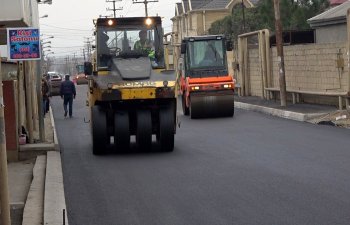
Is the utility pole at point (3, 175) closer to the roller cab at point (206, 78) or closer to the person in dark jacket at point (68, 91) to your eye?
the roller cab at point (206, 78)

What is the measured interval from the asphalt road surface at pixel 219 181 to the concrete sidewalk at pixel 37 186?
0.26 metres

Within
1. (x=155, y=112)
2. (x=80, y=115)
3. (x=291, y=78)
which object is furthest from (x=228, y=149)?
(x=80, y=115)

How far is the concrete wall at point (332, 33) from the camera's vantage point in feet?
127

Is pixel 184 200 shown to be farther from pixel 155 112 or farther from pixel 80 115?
pixel 80 115

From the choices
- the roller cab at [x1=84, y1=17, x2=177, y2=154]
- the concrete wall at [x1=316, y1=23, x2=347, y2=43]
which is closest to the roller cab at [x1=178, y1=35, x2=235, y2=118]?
the roller cab at [x1=84, y1=17, x2=177, y2=154]

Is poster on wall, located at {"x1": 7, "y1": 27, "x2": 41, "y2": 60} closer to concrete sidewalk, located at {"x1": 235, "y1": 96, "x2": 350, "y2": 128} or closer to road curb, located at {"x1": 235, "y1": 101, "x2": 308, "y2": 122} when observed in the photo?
concrete sidewalk, located at {"x1": 235, "y1": 96, "x2": 350, "y2": 128}

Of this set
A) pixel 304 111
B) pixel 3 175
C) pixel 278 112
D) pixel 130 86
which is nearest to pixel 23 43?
pixel 130 86

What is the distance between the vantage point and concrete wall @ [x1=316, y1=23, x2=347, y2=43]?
38.8 m

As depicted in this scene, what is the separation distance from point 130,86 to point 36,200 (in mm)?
6476

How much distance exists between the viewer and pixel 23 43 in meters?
14.4

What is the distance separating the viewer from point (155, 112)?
18.4 metres

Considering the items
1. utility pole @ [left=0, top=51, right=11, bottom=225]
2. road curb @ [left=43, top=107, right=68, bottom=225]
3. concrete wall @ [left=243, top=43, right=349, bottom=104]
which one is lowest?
road curb @ [left=43, top=107, right=68, bottom=225]

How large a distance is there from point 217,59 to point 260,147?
1206cm

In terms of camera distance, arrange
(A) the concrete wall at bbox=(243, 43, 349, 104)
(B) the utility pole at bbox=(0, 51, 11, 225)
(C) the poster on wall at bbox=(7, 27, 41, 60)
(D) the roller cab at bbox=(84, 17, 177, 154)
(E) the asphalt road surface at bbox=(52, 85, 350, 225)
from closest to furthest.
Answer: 1. (B) the utility pole at bbox=(0, 51, 11, 225)
2. (E) the asphalt road surface at bbox=(52, 85, 350, 225)
3. (C) the poster on wall at bbox=(7, 27, 41, 60)
4. (D) the roller cab at bbox=(84, 17, 177, 154)
5. (A) the concrete wall at bbox=(243, 43, 349, 104)
